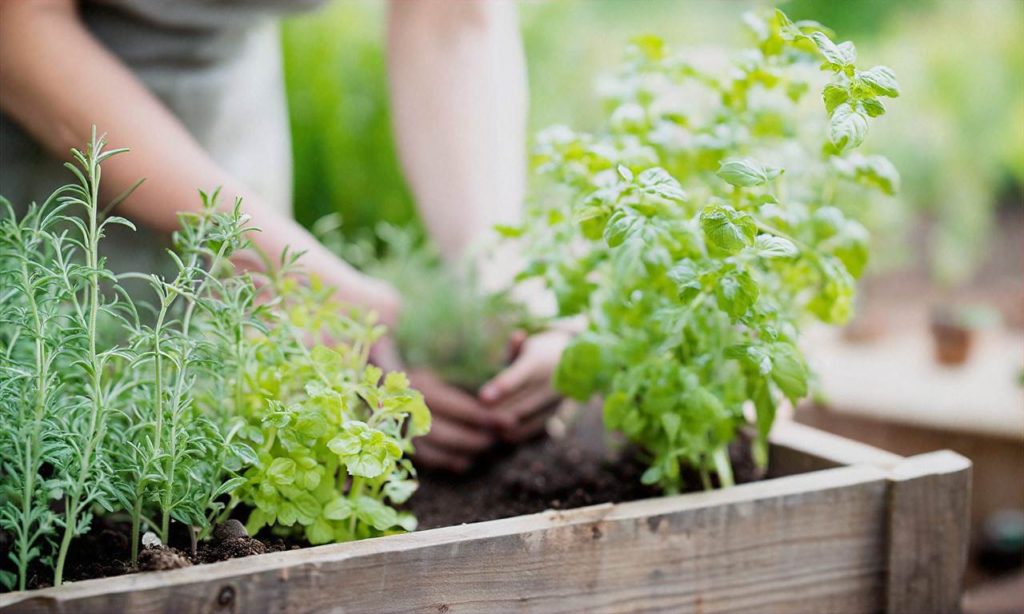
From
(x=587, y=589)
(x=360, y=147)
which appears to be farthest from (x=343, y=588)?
(x=360, y=147)

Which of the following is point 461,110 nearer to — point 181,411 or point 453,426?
point 453,426

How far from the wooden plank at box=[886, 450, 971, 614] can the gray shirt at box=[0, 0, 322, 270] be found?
995mm

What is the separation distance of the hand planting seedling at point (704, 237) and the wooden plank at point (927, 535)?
0.53 ft

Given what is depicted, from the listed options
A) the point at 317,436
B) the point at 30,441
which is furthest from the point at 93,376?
the point at 317,436

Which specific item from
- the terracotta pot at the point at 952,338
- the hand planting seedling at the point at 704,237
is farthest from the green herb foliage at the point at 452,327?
the terracotta pot at the point at 952,338

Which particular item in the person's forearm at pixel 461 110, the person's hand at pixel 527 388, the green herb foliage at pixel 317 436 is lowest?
the person's hand at pixel 527 388

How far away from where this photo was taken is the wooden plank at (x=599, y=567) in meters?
0.73

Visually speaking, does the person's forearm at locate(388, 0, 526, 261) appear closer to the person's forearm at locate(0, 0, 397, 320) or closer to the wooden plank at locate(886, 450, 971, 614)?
the person's forearm at locate(0, 0, 397, 320)

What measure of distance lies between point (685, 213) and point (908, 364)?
91.5 inches

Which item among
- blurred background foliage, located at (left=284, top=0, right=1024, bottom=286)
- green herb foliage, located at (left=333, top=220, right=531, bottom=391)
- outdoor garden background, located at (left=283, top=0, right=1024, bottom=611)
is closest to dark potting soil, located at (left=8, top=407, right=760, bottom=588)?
green herb foliage, located at (left=333, top=220, right=531, bottom=391)

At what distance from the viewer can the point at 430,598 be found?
2.67ft

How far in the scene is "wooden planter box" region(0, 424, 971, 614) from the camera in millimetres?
743

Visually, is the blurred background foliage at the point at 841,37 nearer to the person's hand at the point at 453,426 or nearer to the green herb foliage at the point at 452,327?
the green herb foliage at the point at 452,327

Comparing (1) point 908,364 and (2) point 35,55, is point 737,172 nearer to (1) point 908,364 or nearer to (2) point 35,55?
(2) point 35,55
